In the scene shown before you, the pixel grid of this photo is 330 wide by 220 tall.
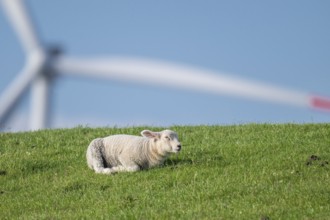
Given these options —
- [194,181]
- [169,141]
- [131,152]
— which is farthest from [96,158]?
[194,181]

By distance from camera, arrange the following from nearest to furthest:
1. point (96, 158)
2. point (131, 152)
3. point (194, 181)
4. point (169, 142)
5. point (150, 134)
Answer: point (194, 181)
point (169, 142)
point (131, 152)
point (150, 134)
point (96, 158)

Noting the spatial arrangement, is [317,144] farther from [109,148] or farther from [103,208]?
[103,208]

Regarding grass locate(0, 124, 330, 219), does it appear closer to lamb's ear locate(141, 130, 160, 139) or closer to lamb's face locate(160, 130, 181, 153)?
lamb's face locate(160, 130, 181, 153)

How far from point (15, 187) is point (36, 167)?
1620 millimetres

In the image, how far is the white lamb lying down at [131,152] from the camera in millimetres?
16562

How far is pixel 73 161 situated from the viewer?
18953 mm

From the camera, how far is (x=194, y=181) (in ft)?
50.0

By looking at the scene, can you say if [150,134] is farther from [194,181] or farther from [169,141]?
[194,181]

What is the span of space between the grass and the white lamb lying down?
33 centimetres

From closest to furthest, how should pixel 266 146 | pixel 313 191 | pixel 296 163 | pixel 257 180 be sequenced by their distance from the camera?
pixel 313 191
pixel 257 180
pixel 296 163
pixel 266 146

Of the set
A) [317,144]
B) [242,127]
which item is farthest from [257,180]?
[242,127]

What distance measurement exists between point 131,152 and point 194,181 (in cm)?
202

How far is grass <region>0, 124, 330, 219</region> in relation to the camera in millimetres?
13094

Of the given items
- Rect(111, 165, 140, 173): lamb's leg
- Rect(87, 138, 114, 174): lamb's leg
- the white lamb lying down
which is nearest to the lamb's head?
the white lamb lying down
